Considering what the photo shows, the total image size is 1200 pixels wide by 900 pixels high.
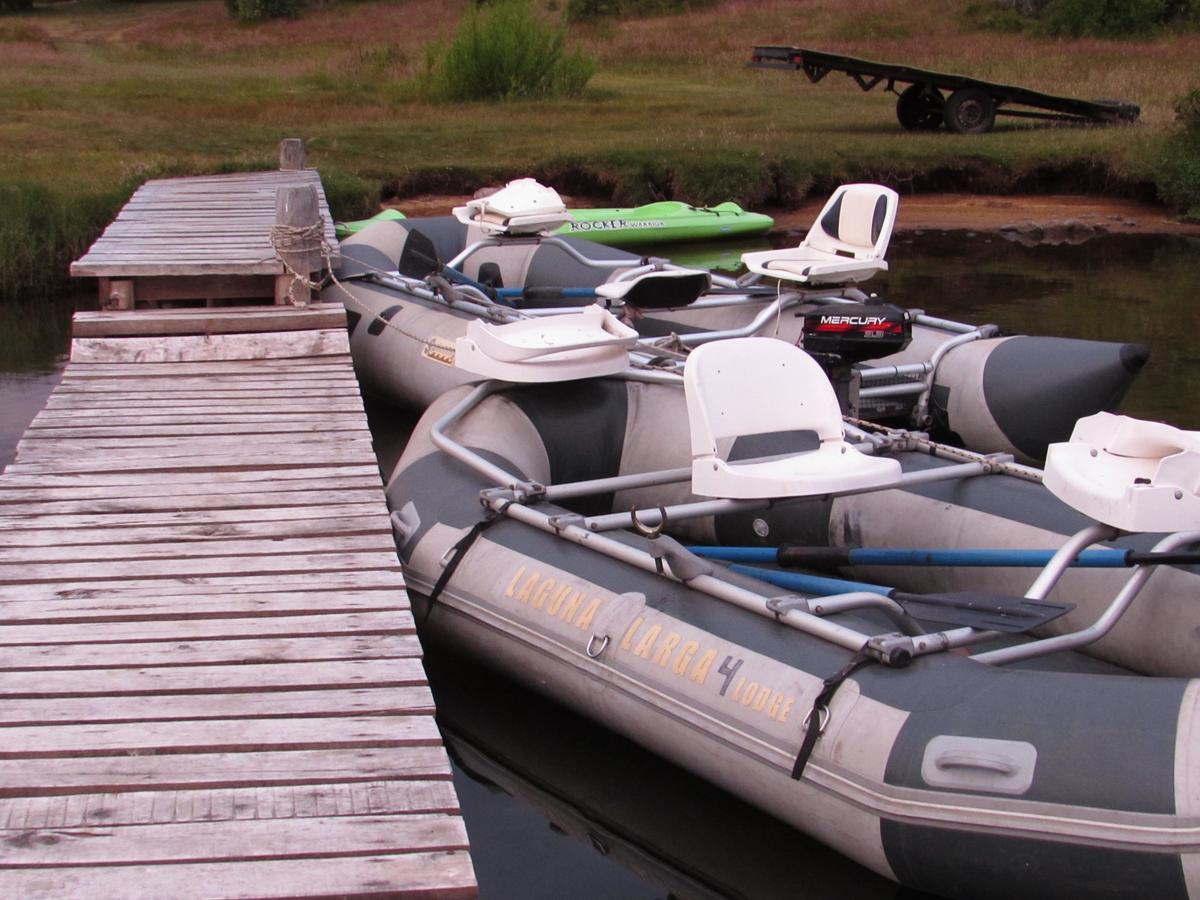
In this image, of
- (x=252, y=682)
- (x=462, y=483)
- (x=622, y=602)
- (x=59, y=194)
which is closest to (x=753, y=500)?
(x=622, y=602)

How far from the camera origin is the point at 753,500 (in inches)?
172

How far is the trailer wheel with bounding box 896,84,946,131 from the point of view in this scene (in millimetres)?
15953

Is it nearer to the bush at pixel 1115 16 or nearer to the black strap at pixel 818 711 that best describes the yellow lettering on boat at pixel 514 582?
the black strap at pixel 818 711

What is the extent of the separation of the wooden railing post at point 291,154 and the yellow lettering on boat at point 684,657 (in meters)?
8.30

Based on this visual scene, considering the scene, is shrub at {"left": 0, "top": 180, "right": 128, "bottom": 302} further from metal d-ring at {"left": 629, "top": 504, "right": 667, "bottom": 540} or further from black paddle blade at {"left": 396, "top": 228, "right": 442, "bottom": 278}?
metal d-ring at {"left": 629, "top": 504, "right": 667, "bottom": 540}

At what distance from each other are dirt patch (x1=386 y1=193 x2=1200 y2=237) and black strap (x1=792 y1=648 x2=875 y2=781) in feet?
31.8

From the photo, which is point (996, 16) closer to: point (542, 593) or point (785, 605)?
point (542, 593)

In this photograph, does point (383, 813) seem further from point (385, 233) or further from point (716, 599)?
point (385, 233)

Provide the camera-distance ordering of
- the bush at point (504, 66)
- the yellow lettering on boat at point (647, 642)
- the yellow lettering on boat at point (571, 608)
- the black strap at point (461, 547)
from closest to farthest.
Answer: the yellow lettering on boat at point (647, 642)
the yellow lettering on boat at point (571, 608)
the black strap at point (461, 547)
the bush at point (504, 66)

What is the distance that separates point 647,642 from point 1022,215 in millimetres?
10788

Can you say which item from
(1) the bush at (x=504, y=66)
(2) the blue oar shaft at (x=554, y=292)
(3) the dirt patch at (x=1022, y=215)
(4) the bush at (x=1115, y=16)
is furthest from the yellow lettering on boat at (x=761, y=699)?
(4) the bush at (x=1115, y=16)

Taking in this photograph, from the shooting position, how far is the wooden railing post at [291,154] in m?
11.1

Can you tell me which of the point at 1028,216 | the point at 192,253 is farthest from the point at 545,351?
the point at 1028,216

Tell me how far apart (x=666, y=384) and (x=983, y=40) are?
65.4ft
